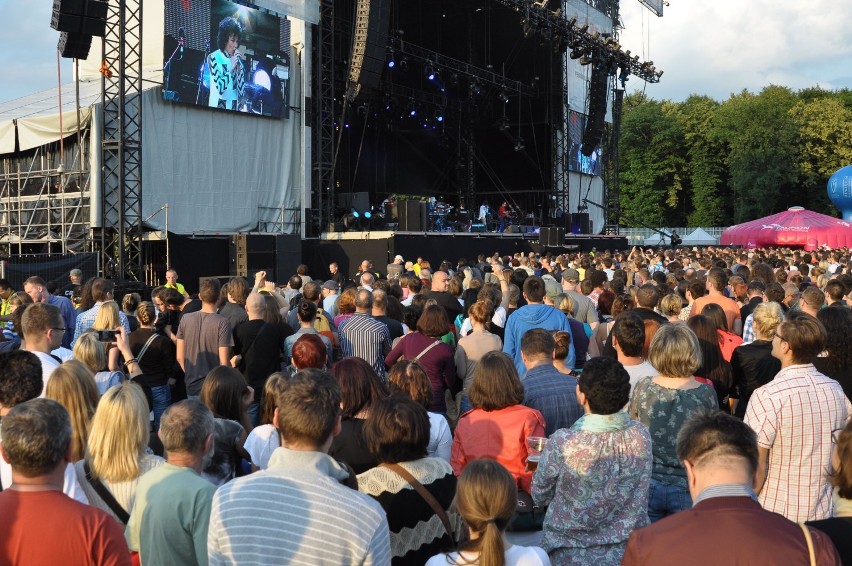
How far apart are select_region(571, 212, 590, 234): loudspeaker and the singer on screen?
1333 centimetres

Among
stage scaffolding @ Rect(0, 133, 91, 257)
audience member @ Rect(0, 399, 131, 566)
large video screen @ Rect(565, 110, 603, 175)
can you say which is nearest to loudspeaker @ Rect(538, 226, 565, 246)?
large video screen @ Rect(565, 110, 603, 175)

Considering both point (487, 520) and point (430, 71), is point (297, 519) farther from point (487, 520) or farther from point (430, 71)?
point (430, 71)

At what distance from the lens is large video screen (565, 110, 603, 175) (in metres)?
28.4

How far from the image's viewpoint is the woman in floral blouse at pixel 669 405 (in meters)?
3.71

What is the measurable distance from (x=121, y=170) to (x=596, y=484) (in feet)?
45.9

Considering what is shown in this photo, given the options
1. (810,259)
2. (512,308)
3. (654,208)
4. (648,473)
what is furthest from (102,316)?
(654,208)

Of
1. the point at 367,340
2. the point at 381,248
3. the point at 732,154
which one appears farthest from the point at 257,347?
the point at 732,154

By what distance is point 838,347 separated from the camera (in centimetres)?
423

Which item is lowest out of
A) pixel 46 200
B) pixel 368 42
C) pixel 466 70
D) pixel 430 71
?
pixel 46 200

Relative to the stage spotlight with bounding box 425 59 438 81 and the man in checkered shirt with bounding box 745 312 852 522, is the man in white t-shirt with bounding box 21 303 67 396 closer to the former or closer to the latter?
the man in checkered shirt with bounding box 745 312 852 522

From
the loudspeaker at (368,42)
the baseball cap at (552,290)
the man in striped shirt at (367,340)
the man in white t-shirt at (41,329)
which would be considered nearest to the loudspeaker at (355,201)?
the loudspeaker at (368,42)

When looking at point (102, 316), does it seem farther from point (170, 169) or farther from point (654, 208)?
point (654, 208)

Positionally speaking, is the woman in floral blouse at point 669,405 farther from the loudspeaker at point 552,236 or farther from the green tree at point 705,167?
the green tree at point 705,167

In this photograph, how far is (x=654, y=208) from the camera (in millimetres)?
53688
